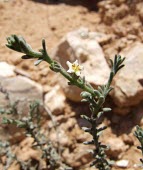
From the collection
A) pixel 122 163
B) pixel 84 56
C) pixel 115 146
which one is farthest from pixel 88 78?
pixel 122 163

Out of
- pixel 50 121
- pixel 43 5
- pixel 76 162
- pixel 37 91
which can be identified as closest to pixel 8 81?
pixel 37 91

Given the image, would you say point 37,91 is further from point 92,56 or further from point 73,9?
point 73,9

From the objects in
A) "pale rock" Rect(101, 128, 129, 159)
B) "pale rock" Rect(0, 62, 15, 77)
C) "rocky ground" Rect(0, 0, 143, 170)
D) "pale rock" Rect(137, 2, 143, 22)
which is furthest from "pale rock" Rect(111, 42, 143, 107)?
"pale rock" Rect(0, 62, 15, 77)

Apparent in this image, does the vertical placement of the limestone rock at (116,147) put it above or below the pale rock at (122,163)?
above

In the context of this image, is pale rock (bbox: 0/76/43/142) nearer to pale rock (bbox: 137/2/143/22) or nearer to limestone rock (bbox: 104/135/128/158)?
limestone rock (bbox: 104/135/128/158)

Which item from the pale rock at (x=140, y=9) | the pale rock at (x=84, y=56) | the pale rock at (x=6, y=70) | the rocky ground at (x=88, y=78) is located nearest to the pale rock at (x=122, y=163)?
the rocky ground at (x=88, y=78)

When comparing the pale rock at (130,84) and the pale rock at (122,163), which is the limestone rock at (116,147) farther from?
the pale rock at (130,84)
